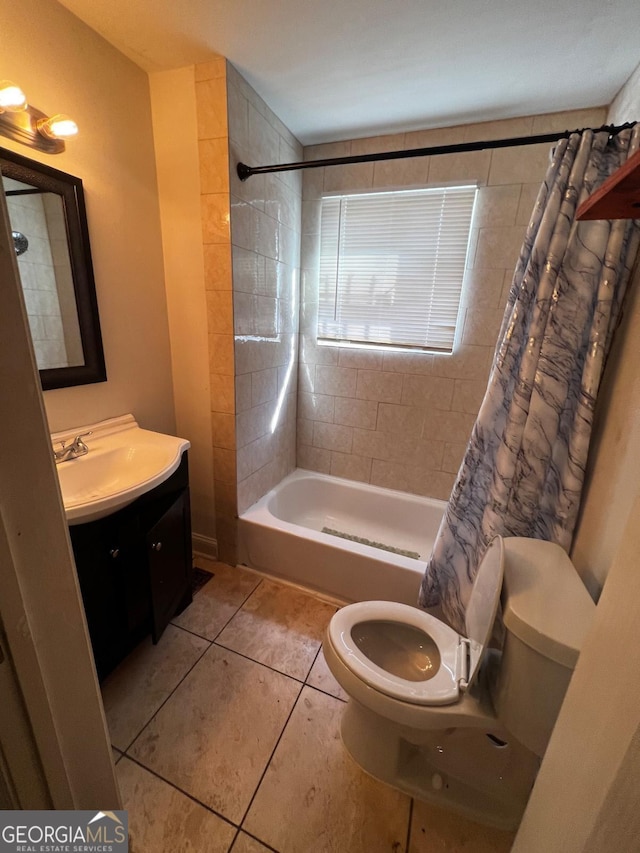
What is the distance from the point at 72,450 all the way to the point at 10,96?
111 centimetres

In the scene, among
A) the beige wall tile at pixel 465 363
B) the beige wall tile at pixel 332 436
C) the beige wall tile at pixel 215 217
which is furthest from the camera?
the beige wall tile at pixel 332 436

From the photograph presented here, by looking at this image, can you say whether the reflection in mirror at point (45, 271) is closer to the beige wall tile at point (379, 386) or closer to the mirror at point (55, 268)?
the mirror at point (55, 268)

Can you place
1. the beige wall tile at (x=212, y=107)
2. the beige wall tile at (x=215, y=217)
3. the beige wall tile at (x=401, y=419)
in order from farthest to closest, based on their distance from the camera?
the beige wall tile at (x=401, y=419) → the beige wall tile at (x=215, y=217) → the beige wall tile at (x=212, y=107)

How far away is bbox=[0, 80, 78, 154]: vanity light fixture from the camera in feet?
3.44

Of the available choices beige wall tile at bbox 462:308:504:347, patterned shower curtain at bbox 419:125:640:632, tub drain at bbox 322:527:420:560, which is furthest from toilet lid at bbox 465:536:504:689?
beige wall tile at bbox 462:308:504:347

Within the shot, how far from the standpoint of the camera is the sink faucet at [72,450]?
1290 mm

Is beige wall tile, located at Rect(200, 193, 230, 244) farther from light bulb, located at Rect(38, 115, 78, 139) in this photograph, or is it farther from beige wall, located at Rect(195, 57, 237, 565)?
light bulb, located at Rect(38, 115, 78, 139)

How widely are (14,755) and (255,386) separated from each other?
1.55 m

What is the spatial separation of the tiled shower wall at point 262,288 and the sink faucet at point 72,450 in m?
0.68

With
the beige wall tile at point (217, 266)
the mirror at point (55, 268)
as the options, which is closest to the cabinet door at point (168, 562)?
the mirror at point (55, 268)

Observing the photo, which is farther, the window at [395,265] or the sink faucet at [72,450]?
the window at [395,265]

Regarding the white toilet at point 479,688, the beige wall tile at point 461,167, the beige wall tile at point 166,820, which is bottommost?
the beige wall tile at point 166,820

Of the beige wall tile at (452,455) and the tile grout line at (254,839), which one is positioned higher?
the beige wall tile at (452,455)

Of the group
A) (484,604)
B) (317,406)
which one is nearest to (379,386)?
(317,406)
